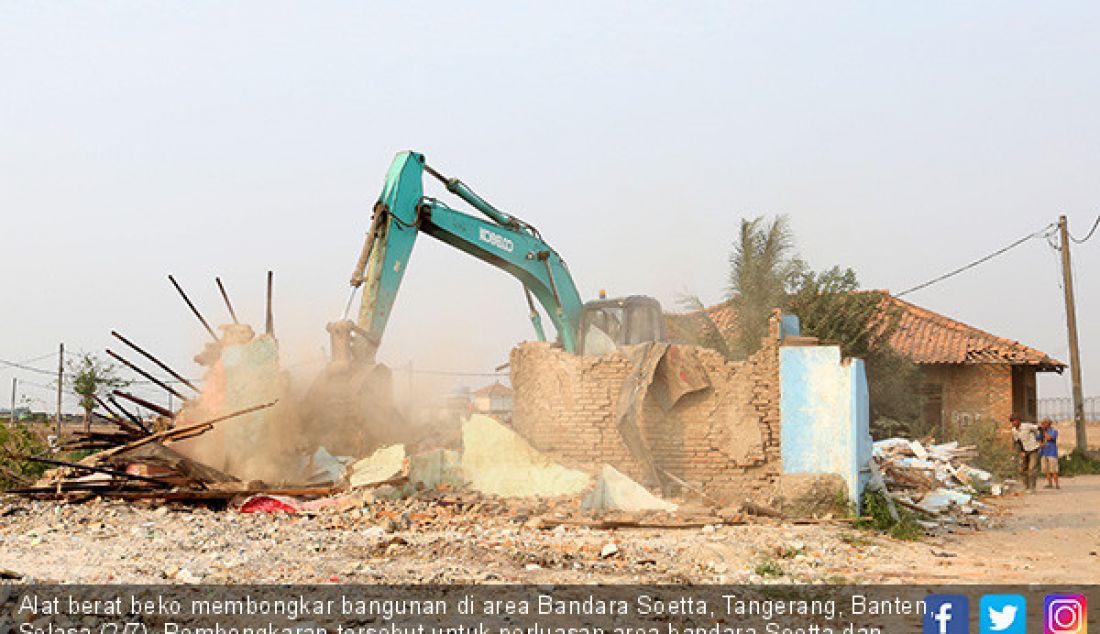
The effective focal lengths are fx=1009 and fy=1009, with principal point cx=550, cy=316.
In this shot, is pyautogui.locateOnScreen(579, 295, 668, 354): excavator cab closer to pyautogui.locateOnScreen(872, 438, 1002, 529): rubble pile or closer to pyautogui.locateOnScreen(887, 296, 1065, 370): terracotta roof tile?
pyautogui.locateOnScreen(872, 438, 1002, 529): rubble pile

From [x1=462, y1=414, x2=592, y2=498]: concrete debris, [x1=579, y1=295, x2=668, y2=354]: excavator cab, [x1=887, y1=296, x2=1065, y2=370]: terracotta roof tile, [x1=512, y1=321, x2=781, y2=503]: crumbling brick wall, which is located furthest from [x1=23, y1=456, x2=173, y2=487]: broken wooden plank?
[x1=887, y1=296, x2=1065, y2=370]: terracotta roof tile

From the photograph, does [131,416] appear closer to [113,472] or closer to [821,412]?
[113,472]

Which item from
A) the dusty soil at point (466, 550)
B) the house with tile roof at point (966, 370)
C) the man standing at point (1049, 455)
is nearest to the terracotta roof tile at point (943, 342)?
the house with tile roof at point (966, 370)

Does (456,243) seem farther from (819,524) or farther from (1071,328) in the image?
(1071,328)

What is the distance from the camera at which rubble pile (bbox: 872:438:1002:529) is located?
45.5ft

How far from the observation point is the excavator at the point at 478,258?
1355cm

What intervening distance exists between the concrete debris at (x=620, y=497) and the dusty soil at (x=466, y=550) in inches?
40.5

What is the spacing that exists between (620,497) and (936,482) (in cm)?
694

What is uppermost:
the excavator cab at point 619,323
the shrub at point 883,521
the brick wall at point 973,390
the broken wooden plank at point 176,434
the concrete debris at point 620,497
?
the excavator cab at point 619,323

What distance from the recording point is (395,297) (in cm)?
1379

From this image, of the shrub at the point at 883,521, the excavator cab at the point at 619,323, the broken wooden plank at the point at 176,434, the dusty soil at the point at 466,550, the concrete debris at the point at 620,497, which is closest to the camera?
the dusty soil at the point at 466,550

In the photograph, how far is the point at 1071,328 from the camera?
92.3 ft

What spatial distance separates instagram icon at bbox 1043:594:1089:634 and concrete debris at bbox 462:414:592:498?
597cm

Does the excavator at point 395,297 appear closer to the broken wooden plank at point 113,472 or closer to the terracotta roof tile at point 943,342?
the broken wooden plank at point 113,472
